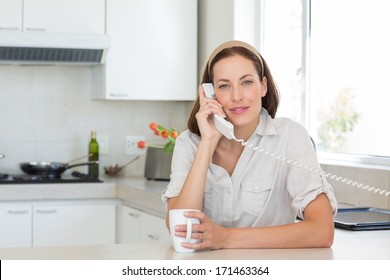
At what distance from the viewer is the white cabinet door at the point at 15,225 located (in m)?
4.27

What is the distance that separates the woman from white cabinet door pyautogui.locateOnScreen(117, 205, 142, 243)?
174 cm

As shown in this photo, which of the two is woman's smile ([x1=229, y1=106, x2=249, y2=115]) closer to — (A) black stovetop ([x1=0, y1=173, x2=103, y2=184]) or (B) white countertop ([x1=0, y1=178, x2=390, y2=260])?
(B) white countertop ([x1=0, y1=178, x2=390, y2=260])

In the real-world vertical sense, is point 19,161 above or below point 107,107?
below

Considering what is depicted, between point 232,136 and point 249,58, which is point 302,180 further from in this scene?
point 249,58

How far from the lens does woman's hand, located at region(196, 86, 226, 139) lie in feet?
7.86

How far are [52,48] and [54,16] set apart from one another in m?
0.18

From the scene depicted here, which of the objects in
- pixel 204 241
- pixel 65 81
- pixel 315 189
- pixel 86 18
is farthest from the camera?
pixel 65 81

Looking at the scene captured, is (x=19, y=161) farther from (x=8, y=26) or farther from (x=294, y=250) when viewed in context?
(x=294, y=250)

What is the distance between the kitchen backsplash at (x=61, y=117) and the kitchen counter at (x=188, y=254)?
2.90 m

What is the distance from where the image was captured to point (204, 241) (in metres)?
2.01

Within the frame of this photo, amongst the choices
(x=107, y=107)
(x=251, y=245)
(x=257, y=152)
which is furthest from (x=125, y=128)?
(x=251, y=245)

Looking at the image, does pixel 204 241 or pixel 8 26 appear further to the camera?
pixel 8 26

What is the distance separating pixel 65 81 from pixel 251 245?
3.09 meters

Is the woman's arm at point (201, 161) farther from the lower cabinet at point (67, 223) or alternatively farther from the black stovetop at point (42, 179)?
the black stovetop at point (42, 179)
